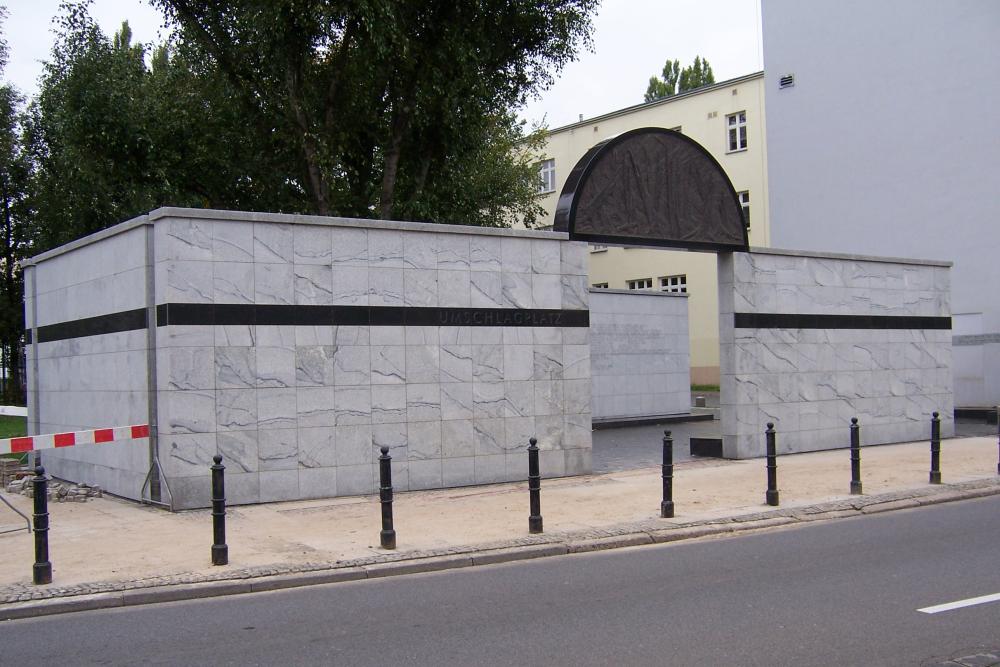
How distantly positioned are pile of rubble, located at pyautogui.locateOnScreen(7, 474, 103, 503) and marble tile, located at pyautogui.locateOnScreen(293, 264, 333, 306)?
4180 millimetres

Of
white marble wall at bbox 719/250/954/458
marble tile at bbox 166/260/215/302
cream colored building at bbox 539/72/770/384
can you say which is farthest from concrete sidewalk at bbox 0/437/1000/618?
cream colored building at bbox 539/72/770/384

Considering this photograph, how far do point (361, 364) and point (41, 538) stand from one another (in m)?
5.54

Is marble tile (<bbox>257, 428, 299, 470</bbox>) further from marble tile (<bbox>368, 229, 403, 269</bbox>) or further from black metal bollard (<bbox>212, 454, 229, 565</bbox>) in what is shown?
black metal bollard (<bbox>212, 454, 229, 565</bbox>)

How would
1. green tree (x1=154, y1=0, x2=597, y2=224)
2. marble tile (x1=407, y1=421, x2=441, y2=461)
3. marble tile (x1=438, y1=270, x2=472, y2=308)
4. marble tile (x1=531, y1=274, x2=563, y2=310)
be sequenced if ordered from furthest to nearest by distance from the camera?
green tree (x1=154, y1=0, x2=597, y2=224), marble tile (x1=531, y1=274, x2=563, y2=310), marble tile (x1=438, y1=270, x2=472, y2=308), marble tile (x1=407, y1=421, x2=441, y2=461)

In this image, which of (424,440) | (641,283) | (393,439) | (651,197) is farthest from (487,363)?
(641,283)

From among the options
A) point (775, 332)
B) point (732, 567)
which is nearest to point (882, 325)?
point (775, 332)

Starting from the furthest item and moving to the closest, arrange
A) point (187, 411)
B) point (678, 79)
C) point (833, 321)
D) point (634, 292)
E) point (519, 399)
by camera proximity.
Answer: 1. point (678, 79)
2. point (634, 292)
3. point (833, 321)
4. point (519, 399)
5. point (187, 411)

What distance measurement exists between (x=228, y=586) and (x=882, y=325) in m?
15.5

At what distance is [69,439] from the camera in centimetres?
1102

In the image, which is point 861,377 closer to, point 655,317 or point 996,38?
point 655,317

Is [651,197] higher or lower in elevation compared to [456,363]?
higher

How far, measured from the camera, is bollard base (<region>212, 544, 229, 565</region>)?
871 centimetres

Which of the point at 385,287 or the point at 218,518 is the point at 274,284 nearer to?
the point at 385,287

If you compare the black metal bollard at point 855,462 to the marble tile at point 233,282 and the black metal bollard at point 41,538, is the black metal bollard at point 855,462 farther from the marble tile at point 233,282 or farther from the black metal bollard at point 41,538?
the black metal bollard at point 41,538
